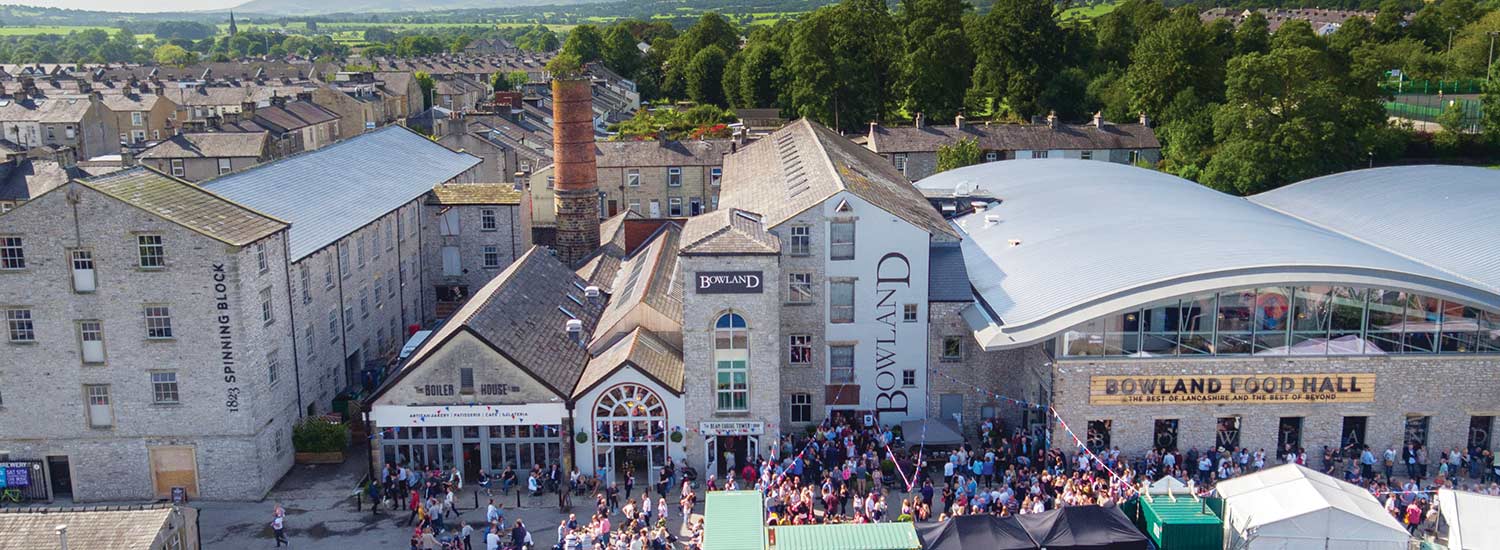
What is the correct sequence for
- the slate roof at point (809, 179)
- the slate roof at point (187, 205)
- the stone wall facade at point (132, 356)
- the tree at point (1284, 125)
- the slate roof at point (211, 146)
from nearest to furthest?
the stone wall facade at point (132, 356)
the slate roof at point (187, 205)
the slate roof at point (809, 179)
the tree at point (1284, 125)
the slate roof at point (211, 146)

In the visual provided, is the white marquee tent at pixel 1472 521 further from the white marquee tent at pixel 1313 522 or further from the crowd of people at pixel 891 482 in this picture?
the crowd of people at pixel 891 482

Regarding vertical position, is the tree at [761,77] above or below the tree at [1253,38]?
below

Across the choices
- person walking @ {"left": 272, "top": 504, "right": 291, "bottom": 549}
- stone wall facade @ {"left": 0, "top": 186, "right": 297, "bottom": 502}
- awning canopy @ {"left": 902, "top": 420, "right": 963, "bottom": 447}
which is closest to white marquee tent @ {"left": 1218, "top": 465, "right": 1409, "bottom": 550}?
awning canopy @ {"left": 902, "top": 420, "right": 963, "bottom": 447}

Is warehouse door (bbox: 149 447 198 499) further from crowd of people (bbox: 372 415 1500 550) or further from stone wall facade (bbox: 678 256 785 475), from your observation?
stone wall facade (bbox: 678 256 785 475)

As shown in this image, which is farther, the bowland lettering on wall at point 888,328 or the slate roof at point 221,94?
the slate roof at point 221,94

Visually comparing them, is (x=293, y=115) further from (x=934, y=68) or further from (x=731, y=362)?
(x=731, y=362)

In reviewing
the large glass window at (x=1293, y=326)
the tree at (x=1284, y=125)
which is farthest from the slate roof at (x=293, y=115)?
the large glass window at (x=1293, y=326)

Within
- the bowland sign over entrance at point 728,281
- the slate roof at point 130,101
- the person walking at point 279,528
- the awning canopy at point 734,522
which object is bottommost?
the person walking at point 279,528
